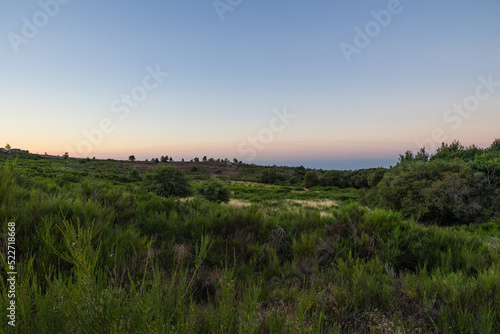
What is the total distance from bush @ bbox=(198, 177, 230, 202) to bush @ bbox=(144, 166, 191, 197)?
1434 mm

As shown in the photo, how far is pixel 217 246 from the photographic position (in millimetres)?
4328

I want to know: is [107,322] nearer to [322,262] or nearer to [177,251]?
[177,251]

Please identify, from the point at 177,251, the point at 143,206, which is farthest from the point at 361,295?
the point at 143,206

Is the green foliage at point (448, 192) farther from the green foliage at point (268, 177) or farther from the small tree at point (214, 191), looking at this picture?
the green foliage at point (268, 177)

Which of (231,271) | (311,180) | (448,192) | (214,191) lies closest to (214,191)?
(214,191)

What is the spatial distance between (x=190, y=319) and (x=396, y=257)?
3962 millimetres

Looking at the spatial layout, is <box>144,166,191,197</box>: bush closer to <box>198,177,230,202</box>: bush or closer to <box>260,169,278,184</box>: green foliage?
<box>198,177,230,202</box>: bush

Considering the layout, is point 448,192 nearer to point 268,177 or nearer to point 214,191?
point 214,191

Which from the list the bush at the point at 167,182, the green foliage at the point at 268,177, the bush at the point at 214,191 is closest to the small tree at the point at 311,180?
the green foliage at the point at 268,177

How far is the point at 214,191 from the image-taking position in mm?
18984

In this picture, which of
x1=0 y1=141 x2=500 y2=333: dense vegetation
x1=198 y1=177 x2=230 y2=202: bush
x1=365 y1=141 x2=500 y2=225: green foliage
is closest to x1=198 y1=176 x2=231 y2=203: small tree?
x1=198 y1=177 x2=230 y2=202: bush

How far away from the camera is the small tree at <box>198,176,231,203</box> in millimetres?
18900

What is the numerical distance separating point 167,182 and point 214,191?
373 centimetres

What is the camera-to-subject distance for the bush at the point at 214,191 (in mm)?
18895
